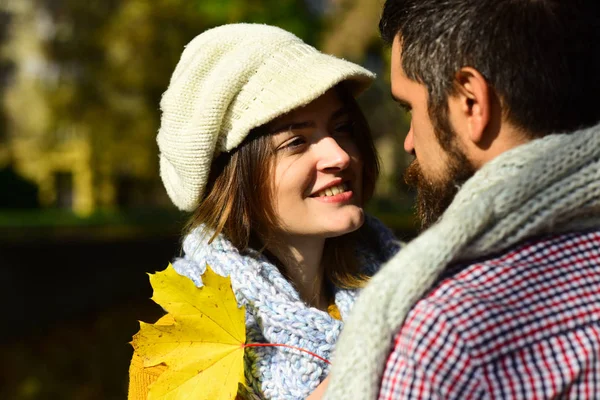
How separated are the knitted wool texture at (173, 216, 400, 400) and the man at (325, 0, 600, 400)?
2.32ft

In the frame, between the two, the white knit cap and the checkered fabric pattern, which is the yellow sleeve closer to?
the white knit cap

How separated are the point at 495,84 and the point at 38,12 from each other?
17653mm

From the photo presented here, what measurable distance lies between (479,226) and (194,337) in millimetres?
948

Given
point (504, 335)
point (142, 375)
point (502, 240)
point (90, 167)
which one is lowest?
point (90, 167)

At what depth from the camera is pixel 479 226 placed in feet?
4.75

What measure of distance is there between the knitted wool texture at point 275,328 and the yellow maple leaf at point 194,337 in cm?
14

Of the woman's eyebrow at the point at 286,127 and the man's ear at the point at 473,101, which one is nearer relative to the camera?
the man's ear at the point at 473,101

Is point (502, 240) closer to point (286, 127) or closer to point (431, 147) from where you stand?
point (431, 147)

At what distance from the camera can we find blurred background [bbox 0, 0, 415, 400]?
908 cm

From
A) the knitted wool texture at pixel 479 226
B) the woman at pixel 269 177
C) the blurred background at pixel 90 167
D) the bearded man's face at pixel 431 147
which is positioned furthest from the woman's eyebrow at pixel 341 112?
the blurred background at pixel 90 167

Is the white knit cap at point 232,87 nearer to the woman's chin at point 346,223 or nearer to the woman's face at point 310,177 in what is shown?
the woman's face at point 310,177

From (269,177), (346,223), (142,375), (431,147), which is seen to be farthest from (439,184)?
(142,375)

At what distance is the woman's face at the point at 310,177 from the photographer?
7.86 ft

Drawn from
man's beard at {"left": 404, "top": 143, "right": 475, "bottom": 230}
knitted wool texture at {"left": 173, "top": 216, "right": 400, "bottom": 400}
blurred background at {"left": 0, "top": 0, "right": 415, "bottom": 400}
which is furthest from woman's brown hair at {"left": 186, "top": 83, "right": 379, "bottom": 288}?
blurred background at {"left": 0, "top": 0, "right": 415, "bottom": 400}
